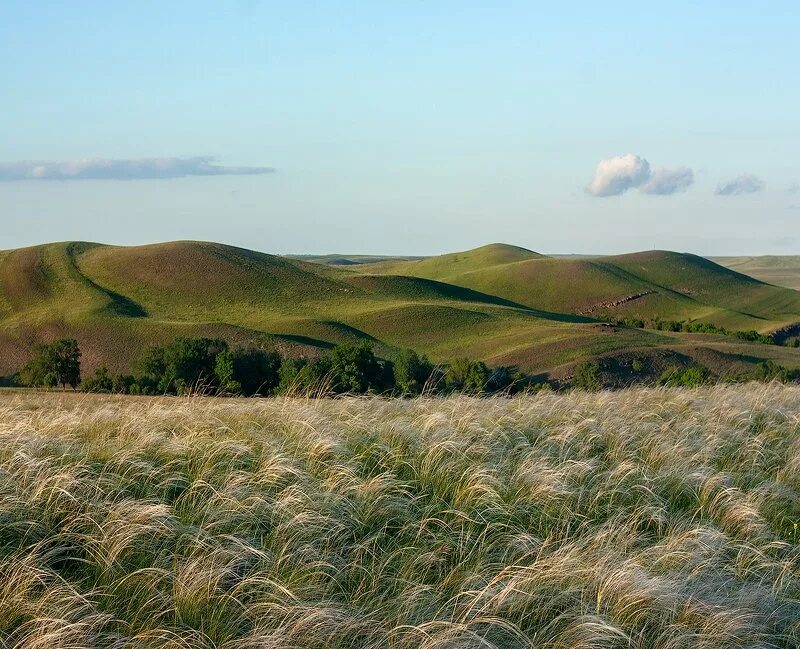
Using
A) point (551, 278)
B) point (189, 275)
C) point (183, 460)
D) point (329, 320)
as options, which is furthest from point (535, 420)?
point (551, 278)

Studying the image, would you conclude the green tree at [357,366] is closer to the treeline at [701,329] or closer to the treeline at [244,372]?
the treeline at [244,372]

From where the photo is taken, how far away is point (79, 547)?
494 cm

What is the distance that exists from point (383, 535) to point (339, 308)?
85.9m

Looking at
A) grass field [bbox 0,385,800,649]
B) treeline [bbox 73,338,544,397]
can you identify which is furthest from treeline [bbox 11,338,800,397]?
grass field [bbox 0,385,800,649]

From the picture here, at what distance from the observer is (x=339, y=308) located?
299 feet

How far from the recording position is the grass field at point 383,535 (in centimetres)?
441

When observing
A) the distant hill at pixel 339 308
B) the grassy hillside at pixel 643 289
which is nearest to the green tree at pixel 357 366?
the distant hill at pixel 339 308

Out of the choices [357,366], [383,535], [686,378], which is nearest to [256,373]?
[357,366]

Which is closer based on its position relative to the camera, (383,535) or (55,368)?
(383,535)

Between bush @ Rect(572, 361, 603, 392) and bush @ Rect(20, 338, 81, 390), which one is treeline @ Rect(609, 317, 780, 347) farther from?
bush @ Rect(20, 338, 81, 390)

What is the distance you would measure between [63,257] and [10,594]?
10162cm

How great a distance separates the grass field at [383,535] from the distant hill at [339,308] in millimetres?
50282

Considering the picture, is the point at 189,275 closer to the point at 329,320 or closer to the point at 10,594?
the point at 329,320

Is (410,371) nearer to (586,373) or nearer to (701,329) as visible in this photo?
(586,373)
